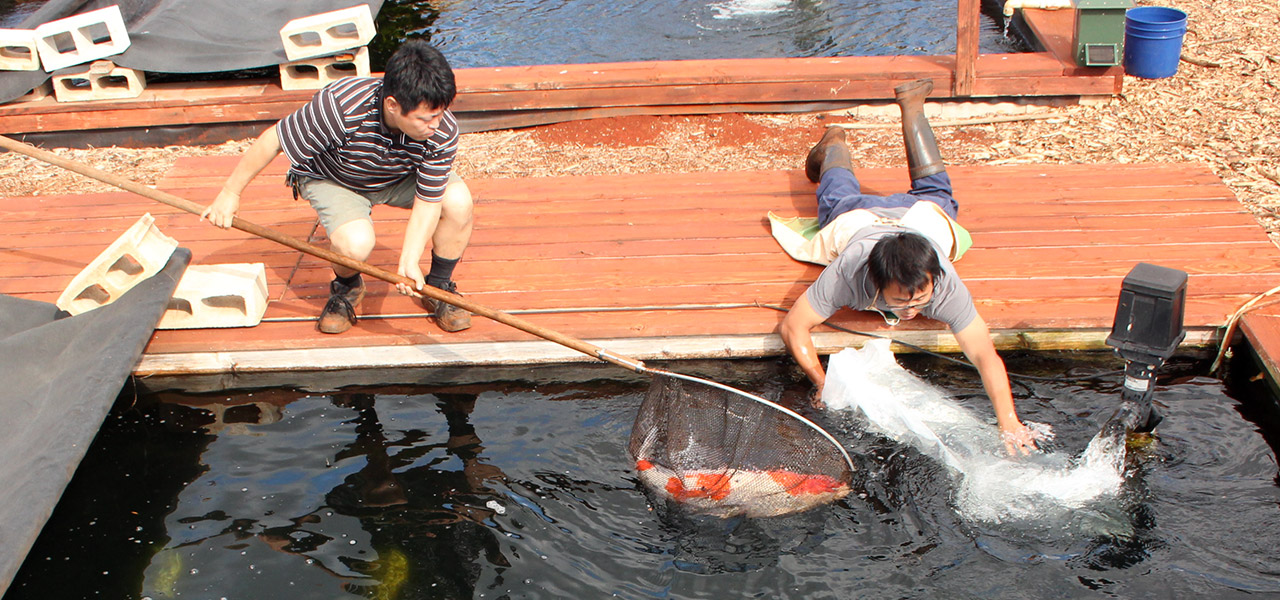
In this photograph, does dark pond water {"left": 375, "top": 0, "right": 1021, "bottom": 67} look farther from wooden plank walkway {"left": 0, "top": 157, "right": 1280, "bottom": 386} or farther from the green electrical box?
wooden plank walkway {"left": 0, "top": 157, "right": 1280, "bottom": 386}

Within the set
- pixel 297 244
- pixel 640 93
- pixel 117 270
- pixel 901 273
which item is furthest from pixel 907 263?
pixel 640 93

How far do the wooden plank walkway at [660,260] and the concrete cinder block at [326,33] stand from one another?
170cm

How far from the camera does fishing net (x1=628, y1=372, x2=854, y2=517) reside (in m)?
3.84

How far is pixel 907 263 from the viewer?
3.72m

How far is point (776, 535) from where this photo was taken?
12.7 ft

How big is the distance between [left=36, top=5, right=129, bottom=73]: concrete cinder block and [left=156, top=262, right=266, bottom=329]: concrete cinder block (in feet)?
12.1

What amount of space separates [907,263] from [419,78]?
1.94 meters

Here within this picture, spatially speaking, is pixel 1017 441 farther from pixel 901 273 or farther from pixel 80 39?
pixel 80 39

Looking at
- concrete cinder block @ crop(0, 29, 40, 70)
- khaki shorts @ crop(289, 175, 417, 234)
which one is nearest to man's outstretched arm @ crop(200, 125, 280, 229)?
khaki shorts @ crop(289, 175, 417, 234)

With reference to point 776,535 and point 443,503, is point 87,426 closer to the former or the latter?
point 443,503

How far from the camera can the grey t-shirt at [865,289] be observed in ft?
13.5

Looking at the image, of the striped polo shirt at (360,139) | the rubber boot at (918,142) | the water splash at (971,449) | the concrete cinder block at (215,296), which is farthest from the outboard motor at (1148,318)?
the concrete cinder block at (215,296)

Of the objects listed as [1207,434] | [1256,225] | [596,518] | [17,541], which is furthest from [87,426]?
[1256,225]

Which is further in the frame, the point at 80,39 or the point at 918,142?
the point at 80,39
